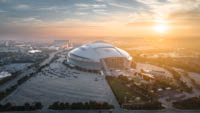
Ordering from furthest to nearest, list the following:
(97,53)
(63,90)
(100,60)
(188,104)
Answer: (97,53)
(100,60)
(63,90)
(188,104)

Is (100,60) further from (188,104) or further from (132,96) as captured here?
(188,104)

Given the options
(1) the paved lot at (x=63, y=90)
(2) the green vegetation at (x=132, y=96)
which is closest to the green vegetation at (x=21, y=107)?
(1) the paved lot at (x=63, y=90)

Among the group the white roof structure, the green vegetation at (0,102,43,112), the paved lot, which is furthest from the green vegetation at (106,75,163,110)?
the green vegetation at (0,102,43,112)

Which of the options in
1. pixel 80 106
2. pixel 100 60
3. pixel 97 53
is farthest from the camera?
pixel 97 53

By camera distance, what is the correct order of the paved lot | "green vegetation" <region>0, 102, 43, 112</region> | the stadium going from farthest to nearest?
the stadium
the paved lot
"green vegetation" <region>0, 102, 43, 112</region>

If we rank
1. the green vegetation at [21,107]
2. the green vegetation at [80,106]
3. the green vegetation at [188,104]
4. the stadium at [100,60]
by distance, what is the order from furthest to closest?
the stadium at [100,60]
the green vegetation at [188,104]
the green vegetation at [80,106]
the green vegetation at [21,107]

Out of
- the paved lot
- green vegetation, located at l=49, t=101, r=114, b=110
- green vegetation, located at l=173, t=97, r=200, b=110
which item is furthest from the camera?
the paved lot

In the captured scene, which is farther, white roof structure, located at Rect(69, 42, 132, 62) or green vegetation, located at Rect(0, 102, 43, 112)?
white roof structure, located at Rect(69, 42, 132, 62)

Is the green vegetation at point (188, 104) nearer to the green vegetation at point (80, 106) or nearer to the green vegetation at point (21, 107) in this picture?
the green vegetation at point (80, 106)

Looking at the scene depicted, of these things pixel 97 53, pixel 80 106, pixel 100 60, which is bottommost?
pixel 80 106

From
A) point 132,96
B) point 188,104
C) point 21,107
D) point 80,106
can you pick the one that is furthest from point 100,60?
point 188,104

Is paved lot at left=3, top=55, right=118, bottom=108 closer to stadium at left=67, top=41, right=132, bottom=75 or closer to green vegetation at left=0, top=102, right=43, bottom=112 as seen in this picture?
green vegetation at left=0, top=102, right=43, bottom=112
